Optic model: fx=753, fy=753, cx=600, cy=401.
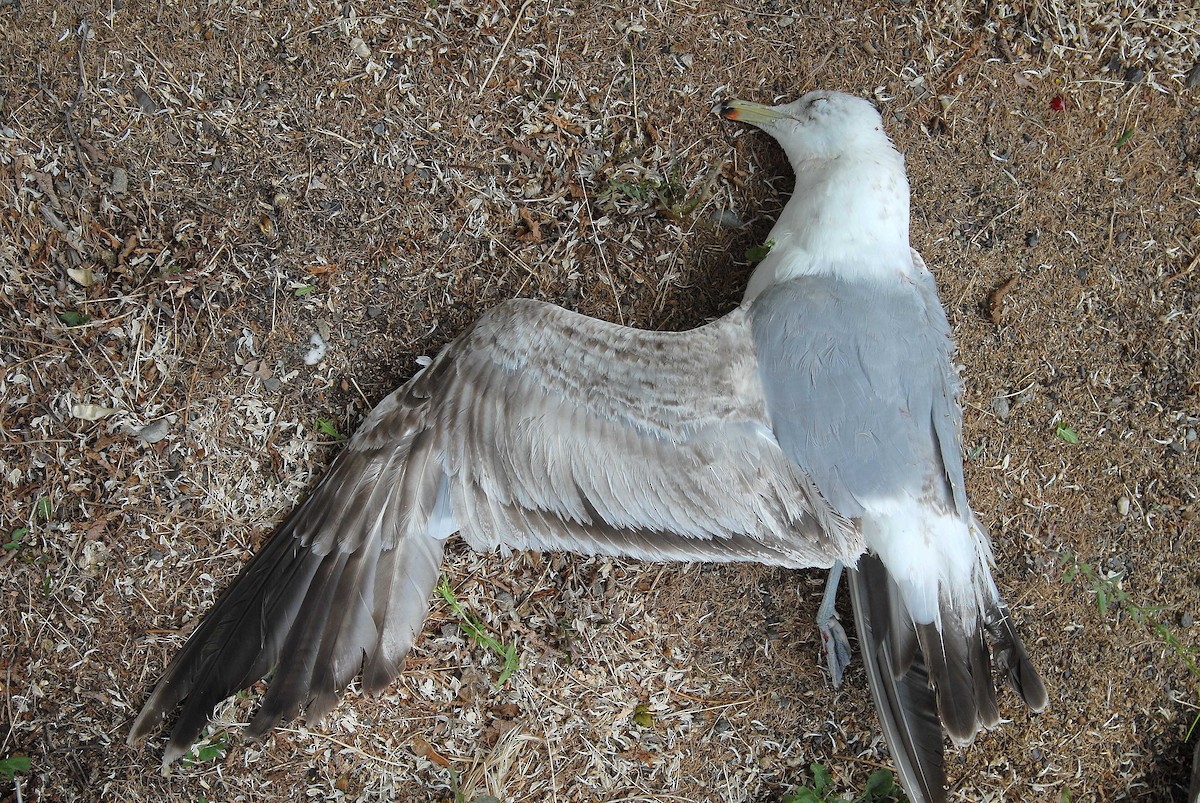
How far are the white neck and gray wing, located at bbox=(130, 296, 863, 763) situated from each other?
228 mm

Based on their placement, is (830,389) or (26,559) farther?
(26,559)

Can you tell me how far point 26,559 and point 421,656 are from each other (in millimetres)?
1007

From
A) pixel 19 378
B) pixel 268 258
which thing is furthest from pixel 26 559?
pixel 268 258

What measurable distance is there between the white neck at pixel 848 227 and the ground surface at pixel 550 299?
234 mm

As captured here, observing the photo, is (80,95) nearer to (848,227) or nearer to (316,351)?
(316,351)

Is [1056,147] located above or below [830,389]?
above

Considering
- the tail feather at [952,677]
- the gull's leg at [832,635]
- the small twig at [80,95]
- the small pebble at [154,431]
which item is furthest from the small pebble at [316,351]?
the tail feather at [952,677]

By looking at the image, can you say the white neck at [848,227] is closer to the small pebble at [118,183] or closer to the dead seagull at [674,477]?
the dead seagull at [674,477]

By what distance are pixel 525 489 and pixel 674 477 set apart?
1.08ft

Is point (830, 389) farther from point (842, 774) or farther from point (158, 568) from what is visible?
point (158, 568)

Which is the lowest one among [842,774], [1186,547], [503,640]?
[842,774]

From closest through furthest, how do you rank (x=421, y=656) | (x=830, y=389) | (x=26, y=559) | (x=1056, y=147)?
(x=830, y=389) < (x=26, y=559) < (x=421, y=656) < (x=1056, y=147)

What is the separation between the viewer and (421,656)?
201cm

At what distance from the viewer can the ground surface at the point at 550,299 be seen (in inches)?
75.2
